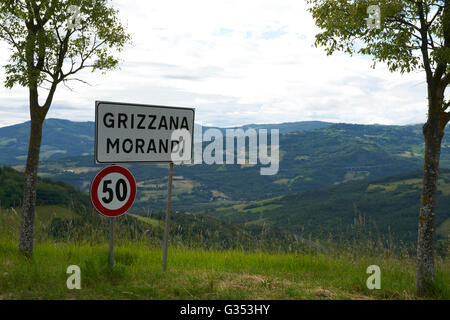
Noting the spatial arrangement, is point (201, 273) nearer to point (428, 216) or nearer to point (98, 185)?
point (98, 185)

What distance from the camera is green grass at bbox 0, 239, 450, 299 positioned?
638cm

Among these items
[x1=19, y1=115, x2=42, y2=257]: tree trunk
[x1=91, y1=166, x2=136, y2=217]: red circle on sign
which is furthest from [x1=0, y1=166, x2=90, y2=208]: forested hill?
[x1=91, y1=166, x2=136, y2=217]: red circle on sign

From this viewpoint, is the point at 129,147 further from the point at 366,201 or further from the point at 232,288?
the point at 366,201

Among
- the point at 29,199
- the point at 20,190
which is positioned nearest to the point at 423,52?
the point at 29,199

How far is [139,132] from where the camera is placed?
7.70m

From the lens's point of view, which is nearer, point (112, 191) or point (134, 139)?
point (112, 191)

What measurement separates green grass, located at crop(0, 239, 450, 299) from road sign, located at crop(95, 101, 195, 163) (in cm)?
213

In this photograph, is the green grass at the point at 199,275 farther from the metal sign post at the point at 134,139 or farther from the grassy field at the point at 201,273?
the metal sign post at the point at 134,139

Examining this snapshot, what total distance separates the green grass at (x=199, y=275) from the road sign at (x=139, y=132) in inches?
84.0

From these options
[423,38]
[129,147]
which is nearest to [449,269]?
[423,38]

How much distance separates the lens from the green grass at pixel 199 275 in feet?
20.9

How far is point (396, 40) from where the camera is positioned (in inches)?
304

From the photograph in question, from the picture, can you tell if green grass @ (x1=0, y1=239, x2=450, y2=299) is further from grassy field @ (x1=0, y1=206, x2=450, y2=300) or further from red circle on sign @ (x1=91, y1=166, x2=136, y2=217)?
red circle on sign @ (x1=91, y1=166, x2=136, y2=217)

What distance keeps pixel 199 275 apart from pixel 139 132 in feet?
10.1
